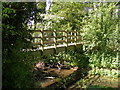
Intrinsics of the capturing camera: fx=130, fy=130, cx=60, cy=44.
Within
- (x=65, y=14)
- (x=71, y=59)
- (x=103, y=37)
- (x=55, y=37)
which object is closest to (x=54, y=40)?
(x=55, y=37)

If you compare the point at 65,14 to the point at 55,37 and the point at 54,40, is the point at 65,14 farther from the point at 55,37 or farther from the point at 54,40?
the point at 54,40

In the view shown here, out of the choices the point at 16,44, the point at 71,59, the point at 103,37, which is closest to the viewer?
the point at 16,44

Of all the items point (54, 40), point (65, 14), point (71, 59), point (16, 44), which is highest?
point (65, 14)

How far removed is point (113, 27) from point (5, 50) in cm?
524

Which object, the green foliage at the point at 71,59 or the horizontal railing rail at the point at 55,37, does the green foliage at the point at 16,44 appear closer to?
the horizontal railing rail at the point at 55,37

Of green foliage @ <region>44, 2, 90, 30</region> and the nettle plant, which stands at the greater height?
green foliage @ <region>44, 2, 90, 30</region>

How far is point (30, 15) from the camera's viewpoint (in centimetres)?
399

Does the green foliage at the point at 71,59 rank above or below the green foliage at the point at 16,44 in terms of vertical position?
below

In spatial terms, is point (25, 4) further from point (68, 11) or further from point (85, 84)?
point (68, 11)

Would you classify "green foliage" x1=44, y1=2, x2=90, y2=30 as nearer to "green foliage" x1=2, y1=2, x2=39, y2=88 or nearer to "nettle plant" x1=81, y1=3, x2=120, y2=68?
"nettle plant" x1=81, y1=3, x2=120, y2=68

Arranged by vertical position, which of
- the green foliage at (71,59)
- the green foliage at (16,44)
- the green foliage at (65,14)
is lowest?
the green foliage at (71,59)

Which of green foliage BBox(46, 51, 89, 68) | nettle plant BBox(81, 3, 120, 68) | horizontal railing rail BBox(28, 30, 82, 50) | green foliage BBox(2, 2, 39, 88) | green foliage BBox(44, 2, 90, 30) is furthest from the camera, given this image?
green foliage BBox(44, 2, 90, 30)

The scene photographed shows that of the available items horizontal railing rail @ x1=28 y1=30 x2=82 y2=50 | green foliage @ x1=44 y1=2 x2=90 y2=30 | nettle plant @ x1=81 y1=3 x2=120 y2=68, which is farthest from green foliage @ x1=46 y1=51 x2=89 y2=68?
green foliage @ x1=44 y1=2 x2=90 y2=30

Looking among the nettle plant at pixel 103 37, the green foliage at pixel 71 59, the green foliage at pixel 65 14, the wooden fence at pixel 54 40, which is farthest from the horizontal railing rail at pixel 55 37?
the green foliage at pixel 65 14
